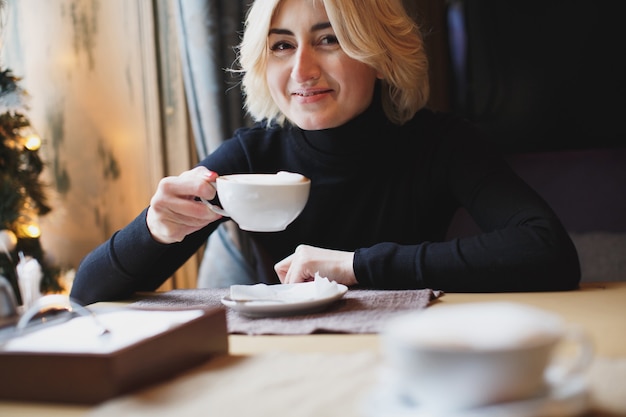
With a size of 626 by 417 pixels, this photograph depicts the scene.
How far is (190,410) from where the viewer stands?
0.66 metres

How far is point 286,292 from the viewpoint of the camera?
3.88 ft

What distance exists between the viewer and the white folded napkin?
3.71 ft

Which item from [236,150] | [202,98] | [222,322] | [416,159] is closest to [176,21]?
[202,98]

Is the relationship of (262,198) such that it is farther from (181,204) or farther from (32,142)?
(32,142)

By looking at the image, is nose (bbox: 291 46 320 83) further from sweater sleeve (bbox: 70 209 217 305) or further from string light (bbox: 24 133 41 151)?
string light (bbox: 24 133 41 151)

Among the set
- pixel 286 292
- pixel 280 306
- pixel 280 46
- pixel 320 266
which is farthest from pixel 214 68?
pixel 280 306

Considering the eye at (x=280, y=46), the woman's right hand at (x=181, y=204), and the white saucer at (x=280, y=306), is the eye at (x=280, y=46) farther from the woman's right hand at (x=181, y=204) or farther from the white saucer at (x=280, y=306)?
the white saucer at (x=280, y=306)

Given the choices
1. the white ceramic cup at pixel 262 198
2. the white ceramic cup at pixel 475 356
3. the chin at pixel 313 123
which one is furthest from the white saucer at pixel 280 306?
the chin at pixel 313 123

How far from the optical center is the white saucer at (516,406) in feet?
1.79

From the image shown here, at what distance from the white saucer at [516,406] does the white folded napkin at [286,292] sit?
0.53m

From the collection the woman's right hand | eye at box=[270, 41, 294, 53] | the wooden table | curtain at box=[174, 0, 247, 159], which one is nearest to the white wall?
curtain at box=[174, 0, 247, 159]

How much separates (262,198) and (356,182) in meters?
0.60

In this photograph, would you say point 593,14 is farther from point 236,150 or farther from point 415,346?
point 415,346

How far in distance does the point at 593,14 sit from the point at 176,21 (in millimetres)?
1423
